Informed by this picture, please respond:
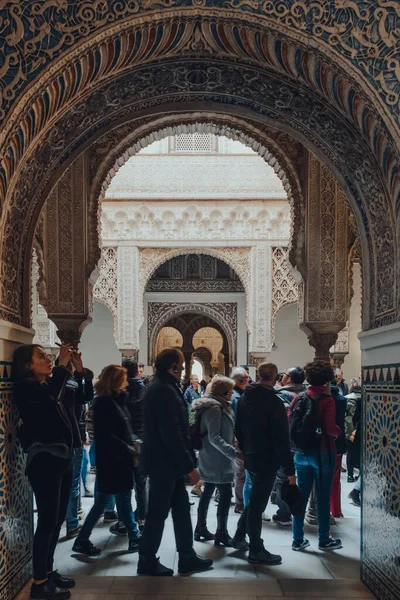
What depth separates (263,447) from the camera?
339 cm

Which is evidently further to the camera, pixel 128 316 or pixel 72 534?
pixel 128 316

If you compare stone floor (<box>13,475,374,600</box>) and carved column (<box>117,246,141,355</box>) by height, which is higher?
carved column (<box>117,246,141,355</box>)

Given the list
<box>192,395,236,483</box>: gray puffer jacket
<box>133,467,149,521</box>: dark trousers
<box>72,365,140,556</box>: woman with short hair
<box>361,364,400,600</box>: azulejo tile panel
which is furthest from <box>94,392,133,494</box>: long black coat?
<box>361,364,400,600</box>: azulejo tile panel

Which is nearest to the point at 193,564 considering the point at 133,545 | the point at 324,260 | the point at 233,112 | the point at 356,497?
the point at 133,545

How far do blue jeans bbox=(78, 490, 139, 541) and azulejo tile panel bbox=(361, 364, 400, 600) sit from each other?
1.29 meters

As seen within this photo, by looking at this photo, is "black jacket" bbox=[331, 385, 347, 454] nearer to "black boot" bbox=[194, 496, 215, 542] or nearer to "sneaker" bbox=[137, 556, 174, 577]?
"black boot" bbox=[194, 496, 215, 542]

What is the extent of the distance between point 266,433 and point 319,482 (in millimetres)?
545

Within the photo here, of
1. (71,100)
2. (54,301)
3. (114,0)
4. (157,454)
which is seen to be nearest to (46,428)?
(157,454)

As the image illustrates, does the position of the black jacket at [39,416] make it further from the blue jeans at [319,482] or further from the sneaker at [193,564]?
the blue jeans at [319,482]

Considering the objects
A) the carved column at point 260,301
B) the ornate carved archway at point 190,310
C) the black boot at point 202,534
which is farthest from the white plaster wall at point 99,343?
the black boot at point 202,534

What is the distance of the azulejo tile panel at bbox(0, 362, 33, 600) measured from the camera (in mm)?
2750

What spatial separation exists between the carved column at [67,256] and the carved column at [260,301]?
5101 mm

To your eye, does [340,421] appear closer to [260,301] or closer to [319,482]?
[319,482]

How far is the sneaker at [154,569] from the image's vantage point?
3195 millimetres
